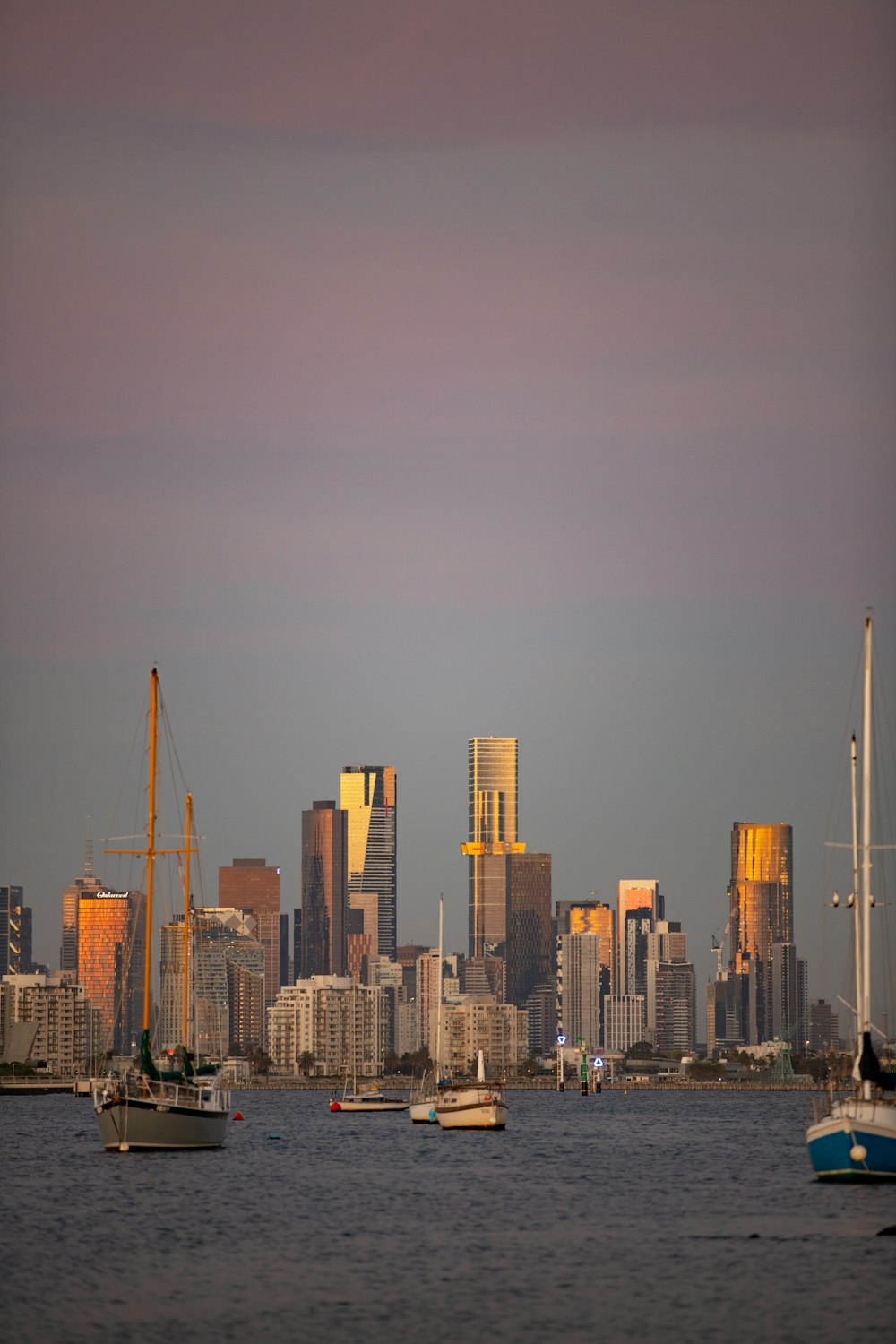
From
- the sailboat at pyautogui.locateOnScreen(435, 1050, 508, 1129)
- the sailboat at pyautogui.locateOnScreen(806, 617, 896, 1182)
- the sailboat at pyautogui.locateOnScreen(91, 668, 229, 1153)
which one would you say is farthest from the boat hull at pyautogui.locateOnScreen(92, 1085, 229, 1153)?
the sailboat at pyautogui.locateOnScreen(435, 1050, 508, 1129)

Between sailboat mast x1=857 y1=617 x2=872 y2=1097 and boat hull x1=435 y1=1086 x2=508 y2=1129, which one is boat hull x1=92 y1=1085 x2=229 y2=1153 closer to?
Answer: sailboat mast x1=857 y1=617 x2=872 y2=1097

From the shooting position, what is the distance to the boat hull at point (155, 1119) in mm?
102750

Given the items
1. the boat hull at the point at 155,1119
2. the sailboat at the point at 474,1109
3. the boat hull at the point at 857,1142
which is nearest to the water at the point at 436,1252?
the boat hull at the point at 857,1142

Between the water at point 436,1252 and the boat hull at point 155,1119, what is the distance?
1.41 meters

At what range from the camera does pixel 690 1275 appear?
189ft

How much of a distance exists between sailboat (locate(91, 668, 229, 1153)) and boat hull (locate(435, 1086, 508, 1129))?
5078cm

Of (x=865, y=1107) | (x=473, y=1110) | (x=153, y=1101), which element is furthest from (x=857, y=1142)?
(x=473, y=1110)

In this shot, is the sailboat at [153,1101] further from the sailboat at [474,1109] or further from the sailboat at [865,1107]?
the sailboat at [474,1109]

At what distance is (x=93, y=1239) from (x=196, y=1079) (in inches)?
1607

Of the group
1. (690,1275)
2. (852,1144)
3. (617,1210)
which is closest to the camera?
(690,1275)

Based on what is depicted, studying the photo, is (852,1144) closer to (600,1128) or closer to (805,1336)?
(805,1336)

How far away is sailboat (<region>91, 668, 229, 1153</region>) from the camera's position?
337ft

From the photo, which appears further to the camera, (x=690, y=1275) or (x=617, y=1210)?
(x=617, y=1210)

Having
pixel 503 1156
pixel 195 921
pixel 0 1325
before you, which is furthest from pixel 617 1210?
pixel 195 921
